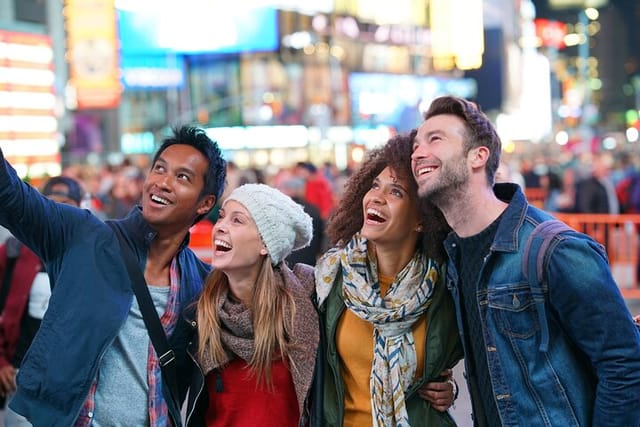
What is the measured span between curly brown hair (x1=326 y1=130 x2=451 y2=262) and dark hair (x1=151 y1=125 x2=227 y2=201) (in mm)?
630

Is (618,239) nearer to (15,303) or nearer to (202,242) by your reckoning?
(202,242)

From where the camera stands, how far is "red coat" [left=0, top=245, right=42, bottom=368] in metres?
5.55

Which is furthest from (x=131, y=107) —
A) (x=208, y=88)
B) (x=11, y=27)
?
(x=11, y=27)

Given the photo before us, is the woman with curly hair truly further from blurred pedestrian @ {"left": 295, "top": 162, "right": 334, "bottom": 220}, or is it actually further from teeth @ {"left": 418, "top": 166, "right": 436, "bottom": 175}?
blurred pedestrian @ {"left": 295, "top": 162, "right": 334, "bottom": 220}

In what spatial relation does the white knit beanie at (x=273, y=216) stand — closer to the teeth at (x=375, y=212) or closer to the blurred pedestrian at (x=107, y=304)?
the blurred pedestrian at (x=107, y=304)

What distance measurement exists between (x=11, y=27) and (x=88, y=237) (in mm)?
26531

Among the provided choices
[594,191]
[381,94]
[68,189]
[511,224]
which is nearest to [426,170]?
[511,224]

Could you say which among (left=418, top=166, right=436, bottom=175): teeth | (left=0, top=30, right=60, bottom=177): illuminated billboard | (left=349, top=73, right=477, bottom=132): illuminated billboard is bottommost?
(left=418, top=166, right=436, bottom=175): teeth

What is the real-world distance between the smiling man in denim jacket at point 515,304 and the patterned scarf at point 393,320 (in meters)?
0.21

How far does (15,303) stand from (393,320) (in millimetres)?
2776

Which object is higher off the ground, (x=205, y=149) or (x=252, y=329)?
(x=205, y=149)

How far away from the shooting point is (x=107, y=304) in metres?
3.68

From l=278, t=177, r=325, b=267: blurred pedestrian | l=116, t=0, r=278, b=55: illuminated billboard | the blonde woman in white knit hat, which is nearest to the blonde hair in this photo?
the blonde woman in white knit hat

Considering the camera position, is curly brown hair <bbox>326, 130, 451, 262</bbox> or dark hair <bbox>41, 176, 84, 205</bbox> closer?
curly brown hair <bbox>326, 130, 451, 262</bbox>
